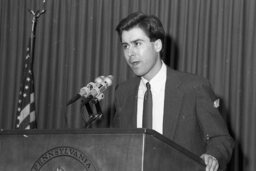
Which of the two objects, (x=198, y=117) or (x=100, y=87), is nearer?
(x=100, y=87)

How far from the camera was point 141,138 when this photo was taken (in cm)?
193

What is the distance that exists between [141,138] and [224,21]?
2481 mm

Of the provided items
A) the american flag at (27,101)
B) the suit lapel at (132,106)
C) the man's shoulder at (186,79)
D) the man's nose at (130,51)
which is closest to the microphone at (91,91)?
the man's nose at (130,51)

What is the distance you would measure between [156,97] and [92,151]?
1.18 meters

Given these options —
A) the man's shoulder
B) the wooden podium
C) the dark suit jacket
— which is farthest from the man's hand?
the man's shoulder

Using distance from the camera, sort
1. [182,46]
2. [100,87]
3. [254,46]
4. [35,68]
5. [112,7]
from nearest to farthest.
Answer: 1. [100,87]
2. [254,46]
3. [182,46]
4. [112,7]
5. [35,68]

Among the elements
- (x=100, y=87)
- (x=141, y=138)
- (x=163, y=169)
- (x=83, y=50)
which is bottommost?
(x=163, y=169)

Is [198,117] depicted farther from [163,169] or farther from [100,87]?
[163,169]

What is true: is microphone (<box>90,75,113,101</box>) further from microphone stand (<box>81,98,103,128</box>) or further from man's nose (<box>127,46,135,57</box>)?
man's nose (<box>127,46,135,57</box>)

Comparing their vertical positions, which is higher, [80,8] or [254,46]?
[80,8]

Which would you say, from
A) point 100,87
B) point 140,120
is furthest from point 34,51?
point 100,87

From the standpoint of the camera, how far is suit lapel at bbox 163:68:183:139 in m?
2.91

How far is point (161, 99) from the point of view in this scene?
3.09 m

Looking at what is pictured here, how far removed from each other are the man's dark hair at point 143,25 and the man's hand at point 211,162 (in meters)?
0.96
